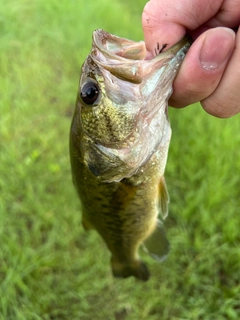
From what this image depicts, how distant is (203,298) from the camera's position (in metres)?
2.59

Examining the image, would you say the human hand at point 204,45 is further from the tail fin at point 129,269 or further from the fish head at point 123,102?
→ the tail fin at point 129,269

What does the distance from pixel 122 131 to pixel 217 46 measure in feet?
1.50

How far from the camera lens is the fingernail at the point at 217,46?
124 centimetres

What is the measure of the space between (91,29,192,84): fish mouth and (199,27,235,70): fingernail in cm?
10

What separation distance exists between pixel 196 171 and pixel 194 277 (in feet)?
2.81

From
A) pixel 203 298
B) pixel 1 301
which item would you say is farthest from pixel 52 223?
pixel 203 298

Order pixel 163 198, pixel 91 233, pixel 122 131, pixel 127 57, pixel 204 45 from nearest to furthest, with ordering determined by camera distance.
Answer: pixel 204 45 → pixel 127 57 → pixel 122 131 → pixel 163 198 → pixel 91 233

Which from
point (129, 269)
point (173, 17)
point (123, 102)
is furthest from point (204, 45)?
point (129, 269)

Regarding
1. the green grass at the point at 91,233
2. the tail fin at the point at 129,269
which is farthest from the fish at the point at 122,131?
the green grass at the point at 91,233

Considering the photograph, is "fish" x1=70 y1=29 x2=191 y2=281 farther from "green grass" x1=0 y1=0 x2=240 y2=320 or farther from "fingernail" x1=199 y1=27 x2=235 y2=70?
"green grass" x1=0 y1=0 x2=240 y2=320

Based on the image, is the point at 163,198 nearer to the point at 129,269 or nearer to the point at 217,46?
the point at 129,269

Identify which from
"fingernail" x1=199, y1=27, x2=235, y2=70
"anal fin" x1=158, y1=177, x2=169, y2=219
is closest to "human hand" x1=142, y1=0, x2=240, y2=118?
"fingernail" x1=199, y1=27, x2=235, y2=70

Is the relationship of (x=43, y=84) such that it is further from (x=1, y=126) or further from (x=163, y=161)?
(x=163, y=161)

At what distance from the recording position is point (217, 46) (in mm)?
1250
